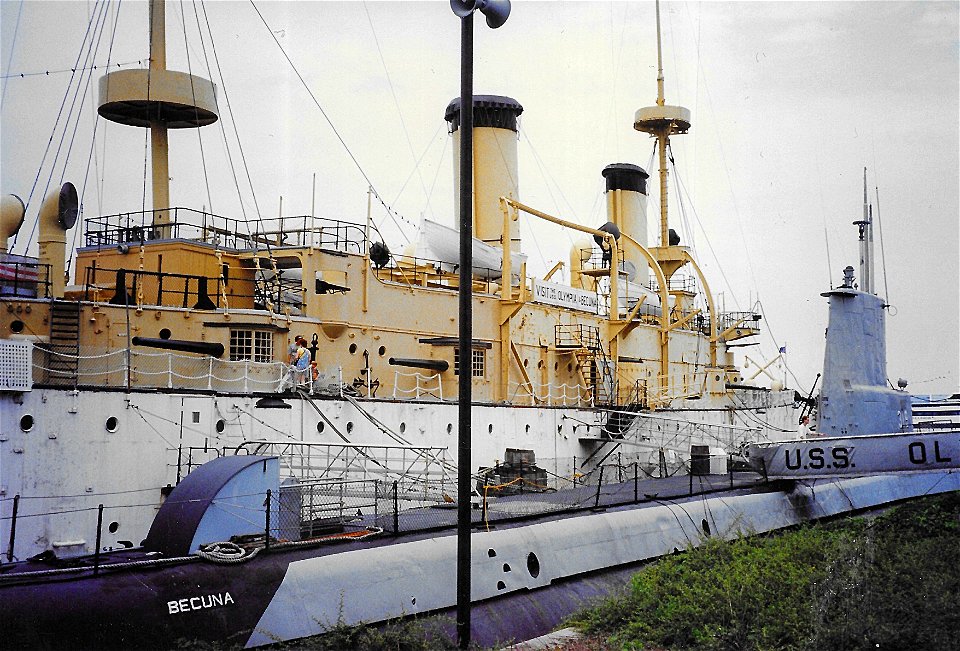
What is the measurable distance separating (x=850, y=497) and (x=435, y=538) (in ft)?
49.2

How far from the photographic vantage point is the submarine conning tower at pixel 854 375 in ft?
86.2

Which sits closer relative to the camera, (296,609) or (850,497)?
(296,609)

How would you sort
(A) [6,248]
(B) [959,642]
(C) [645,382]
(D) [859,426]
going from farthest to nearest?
(C) [645,382]
(D) [859,426]
(A) [6,248]
(B) [959,642]

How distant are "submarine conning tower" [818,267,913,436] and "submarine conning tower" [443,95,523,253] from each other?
41.7ft

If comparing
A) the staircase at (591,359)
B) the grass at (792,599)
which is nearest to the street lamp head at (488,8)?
the grass at (792,599)

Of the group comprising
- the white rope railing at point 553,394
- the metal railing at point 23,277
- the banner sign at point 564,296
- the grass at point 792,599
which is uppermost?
the banner sign at point 564,296

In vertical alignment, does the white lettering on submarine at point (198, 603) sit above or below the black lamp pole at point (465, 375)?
below

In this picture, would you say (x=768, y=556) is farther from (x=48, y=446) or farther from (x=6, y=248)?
(x=6, y=248)

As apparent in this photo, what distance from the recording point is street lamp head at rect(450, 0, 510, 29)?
1144 centimetres

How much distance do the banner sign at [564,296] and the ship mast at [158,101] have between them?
40.4ft

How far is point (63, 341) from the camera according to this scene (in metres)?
20.8

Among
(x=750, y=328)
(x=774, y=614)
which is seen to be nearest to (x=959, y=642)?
(x=774, y=614)

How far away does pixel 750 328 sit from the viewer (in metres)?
48.3

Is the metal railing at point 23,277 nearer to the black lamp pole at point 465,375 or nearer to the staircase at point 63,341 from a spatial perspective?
the staircase at point 63,341
